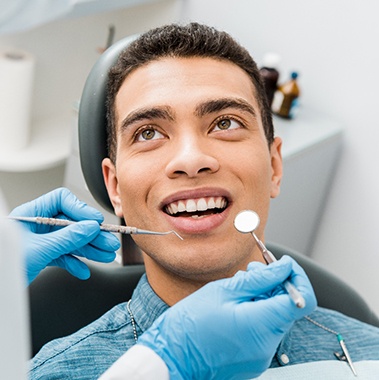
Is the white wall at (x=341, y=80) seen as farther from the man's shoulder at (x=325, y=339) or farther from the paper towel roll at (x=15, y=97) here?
the man's shoulder at (x=325, y=339)

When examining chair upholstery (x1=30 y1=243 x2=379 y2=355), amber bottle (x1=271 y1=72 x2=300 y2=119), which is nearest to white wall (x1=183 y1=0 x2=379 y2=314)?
amber bottle (x1=271 y1=72 x2=300 y2=119)

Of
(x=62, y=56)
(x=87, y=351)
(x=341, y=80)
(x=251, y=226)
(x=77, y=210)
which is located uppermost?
(x=341, y=80)

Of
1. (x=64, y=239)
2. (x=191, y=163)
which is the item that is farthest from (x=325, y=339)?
(x=64, y=239)

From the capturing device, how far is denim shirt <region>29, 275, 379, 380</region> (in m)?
1.34

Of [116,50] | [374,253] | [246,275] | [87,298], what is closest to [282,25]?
[374,253]

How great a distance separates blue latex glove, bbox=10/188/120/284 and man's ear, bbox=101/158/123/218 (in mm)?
71

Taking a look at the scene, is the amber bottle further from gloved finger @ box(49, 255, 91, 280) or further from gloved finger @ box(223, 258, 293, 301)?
gloved finger @ box(223, 258, 293, 301)

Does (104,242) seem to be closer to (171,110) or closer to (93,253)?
(93,253)

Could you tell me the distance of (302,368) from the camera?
1.41 m

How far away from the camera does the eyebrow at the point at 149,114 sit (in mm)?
1426

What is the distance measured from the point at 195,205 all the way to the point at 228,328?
0.35 meters

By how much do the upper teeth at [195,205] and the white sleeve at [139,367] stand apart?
39 centimetres

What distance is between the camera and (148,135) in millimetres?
1466

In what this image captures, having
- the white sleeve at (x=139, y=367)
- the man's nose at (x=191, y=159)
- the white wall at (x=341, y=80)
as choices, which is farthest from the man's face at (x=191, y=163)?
the white wall at (x=341, y=80)
